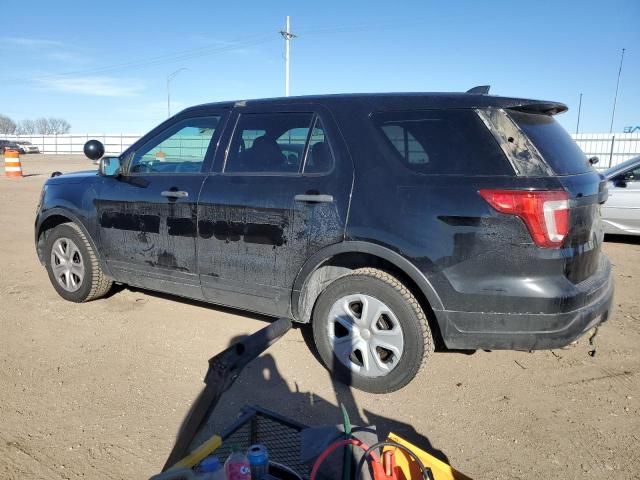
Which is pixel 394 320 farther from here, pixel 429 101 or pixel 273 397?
pixel 429 101

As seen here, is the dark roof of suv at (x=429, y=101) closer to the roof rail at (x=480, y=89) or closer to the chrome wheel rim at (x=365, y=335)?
the roof rail at (x=480, y=89)

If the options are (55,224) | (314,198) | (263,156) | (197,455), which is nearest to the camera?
(197,455)

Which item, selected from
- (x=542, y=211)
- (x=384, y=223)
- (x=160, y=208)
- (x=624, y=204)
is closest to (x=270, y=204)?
(x=384, y=223)

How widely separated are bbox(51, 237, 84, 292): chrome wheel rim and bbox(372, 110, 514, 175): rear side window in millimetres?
3144

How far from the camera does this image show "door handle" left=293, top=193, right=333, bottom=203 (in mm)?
3141

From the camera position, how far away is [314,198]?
318 cm

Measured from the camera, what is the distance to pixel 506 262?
8.77 feet

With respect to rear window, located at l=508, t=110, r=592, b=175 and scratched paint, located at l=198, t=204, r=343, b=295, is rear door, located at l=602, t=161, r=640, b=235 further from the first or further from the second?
scratched paint, located at l=198, t=204, r=343, b=295

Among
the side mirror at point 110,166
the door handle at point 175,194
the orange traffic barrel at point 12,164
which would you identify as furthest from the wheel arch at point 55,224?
the orange traffic barrel at point 12,164

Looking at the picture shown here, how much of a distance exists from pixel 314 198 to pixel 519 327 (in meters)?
1.45

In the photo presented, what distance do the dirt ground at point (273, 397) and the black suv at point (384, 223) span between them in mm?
348

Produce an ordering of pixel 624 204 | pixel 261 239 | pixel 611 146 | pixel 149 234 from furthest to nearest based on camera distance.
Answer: pixel 611 146
pixel 624 204
pixel 149 234
pixel 261 239

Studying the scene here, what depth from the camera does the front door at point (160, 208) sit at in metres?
3.80

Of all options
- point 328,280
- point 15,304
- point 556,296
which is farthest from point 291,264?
Answer: point 15,304
